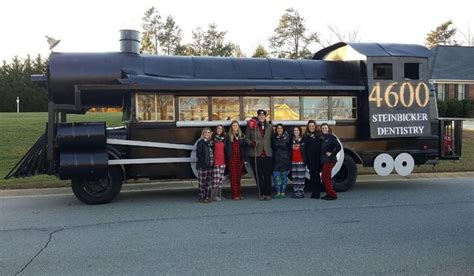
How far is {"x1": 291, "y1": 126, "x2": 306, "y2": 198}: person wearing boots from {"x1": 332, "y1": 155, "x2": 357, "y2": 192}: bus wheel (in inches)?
40.6

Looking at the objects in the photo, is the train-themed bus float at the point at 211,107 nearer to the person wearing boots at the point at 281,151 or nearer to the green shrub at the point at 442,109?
the person wearing boots at the point at 281,151

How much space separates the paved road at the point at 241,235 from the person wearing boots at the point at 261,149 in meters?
0.38

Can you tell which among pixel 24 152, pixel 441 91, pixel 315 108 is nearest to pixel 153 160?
pixel 315 108

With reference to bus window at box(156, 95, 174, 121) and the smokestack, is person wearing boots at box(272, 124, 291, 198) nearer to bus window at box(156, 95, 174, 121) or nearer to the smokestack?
bus window at box(156, 95, 174, 121)

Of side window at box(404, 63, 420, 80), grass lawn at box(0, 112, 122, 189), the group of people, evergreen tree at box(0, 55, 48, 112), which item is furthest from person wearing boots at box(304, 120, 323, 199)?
evergreen tree at box(0, 55, 48, 112)

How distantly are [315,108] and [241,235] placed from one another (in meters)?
4.55

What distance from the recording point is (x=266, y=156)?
9180 mm

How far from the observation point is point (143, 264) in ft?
→ 16.8

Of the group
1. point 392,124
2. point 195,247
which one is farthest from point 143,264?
point 392,124

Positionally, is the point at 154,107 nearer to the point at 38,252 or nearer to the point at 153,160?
the point at 153,160

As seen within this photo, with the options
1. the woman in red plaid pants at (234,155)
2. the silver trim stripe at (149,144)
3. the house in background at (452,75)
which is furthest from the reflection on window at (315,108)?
the house in background at (452,75)

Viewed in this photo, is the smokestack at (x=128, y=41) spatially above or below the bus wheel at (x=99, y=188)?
above

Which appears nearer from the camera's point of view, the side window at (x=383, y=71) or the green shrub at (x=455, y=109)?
the side window at (x=383, y=71)

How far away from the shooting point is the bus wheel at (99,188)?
874cm
